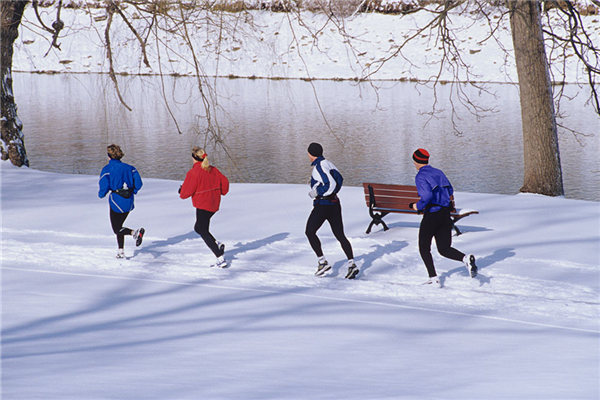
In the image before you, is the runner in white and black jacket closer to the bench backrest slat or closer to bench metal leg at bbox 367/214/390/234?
the bench backrest slat

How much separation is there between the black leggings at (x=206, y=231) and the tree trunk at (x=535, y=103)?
23.3ft

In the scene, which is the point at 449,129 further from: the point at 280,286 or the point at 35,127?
the point at 280,286

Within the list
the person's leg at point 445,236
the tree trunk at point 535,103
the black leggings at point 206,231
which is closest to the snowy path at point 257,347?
the black leggings at point 206,231

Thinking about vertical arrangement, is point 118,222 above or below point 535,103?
below

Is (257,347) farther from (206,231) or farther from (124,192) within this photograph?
(124,192)

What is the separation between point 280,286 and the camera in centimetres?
787

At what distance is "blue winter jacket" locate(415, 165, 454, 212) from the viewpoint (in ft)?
24.4

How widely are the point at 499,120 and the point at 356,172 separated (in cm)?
1357

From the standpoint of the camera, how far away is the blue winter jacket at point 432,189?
24.4 ft

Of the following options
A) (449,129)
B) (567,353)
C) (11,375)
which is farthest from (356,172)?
(11,375)

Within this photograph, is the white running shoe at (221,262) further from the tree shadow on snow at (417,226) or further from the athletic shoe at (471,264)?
the athletic shoe at (471,264)

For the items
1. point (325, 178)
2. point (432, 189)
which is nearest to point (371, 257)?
point (325, 178)

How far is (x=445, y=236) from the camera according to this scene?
25.4 feet

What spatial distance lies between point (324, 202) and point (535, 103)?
663cm
